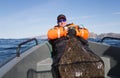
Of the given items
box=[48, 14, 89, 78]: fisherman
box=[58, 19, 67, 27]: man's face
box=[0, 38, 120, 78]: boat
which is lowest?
box=[0, 38, 120, 78]: boat

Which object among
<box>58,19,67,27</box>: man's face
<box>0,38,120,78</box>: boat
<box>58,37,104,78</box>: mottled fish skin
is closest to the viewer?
<box>58,37,104,78</box>: mottled fish skin

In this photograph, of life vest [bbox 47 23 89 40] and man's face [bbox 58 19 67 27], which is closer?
life vest [bbox 47 23 89 40]

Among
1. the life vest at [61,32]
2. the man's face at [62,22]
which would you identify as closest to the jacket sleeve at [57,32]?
the life vest at [61,32]

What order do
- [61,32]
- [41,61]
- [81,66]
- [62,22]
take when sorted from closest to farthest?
1. [81,66]
2. [61,32]
3. [62,22]
4. [41,61]

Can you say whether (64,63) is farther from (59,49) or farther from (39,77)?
(39,77)

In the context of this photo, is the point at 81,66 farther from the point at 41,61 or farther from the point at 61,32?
the point at 41,61

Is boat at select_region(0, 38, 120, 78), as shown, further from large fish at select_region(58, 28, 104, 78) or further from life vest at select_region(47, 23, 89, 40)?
large fish at select_region(58, 28, 104, 78)

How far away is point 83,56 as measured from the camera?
3.77 m

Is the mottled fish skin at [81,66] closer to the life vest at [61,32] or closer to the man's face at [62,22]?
the life vest at [61,32]

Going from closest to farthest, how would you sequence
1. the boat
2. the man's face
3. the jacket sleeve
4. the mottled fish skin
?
the mottled fish skin
the boat
the jacket sleeve
the man's face

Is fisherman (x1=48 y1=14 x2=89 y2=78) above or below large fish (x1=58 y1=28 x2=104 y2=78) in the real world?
above

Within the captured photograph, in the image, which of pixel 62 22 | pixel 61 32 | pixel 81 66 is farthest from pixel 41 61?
pixel 81 66

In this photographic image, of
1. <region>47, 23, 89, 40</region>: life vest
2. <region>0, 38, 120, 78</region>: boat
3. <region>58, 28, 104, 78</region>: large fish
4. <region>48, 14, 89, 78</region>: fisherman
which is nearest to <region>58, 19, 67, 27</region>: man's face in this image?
<region>48, 14, 89, 78</region>: fisherman

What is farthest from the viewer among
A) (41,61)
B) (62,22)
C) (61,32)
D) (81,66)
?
(41,61)
